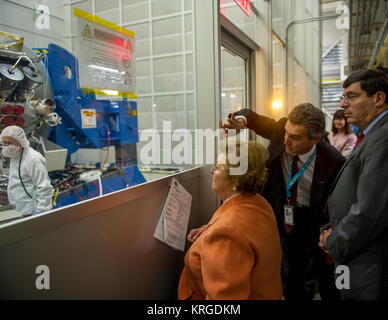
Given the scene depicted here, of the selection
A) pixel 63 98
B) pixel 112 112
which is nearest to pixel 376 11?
pixel 112 112

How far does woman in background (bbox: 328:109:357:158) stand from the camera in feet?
12.6

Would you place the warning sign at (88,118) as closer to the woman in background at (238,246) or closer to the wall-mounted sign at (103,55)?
the wall-mounted sign at (103,55)

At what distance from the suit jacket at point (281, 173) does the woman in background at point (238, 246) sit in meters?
0.59

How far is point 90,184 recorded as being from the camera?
1.80m

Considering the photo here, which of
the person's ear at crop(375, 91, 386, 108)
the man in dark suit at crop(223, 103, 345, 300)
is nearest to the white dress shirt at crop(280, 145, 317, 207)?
the man in dark suit at crop(223, 103, 345, 300)

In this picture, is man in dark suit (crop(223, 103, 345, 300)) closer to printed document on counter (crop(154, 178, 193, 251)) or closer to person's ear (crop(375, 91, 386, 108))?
person's ear (crop(375, 91, 386, 108))

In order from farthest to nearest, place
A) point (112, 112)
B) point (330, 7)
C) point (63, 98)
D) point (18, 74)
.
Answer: point (330, 7)
point (112, 112)
point (63, 98)
point (18, 74)

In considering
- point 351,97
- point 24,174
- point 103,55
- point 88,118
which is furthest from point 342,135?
point 24,174

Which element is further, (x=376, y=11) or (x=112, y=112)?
(x=376, y=11)

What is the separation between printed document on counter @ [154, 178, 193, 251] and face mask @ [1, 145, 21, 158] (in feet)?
2.38

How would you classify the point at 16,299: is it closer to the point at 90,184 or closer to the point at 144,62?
the point at 90,184

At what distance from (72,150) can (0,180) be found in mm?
739

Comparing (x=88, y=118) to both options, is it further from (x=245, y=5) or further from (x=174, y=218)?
(x=245, y=5)

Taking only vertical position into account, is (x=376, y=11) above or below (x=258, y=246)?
above
